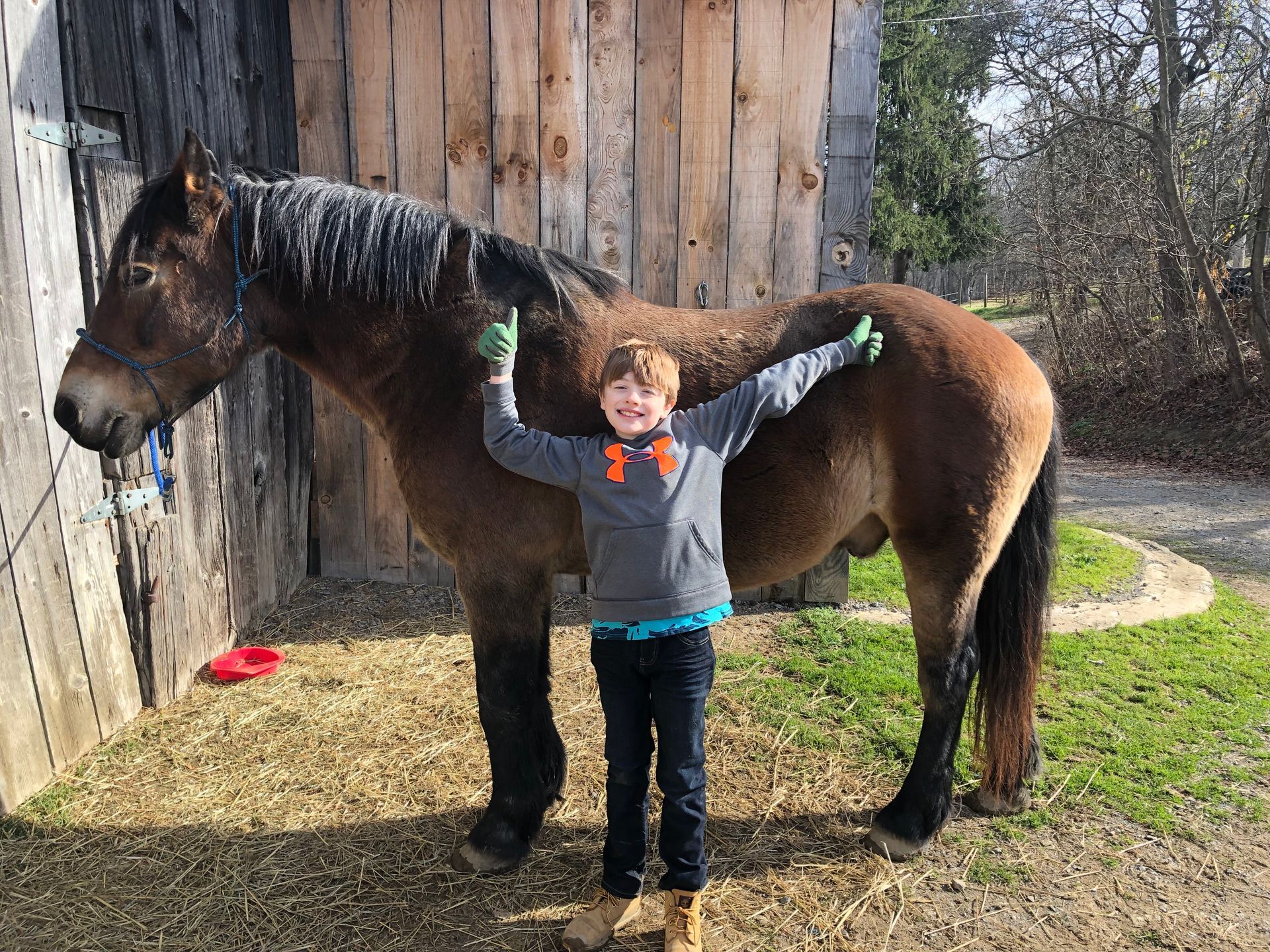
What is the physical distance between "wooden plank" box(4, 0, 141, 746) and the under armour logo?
7.53ft

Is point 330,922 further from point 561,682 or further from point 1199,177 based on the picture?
point 1199,177

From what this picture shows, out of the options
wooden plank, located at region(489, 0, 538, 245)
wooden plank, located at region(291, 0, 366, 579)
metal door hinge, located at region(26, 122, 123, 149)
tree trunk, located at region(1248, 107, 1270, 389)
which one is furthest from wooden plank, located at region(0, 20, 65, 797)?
tree trunk, located at region(1248, 107, 1270, 389)

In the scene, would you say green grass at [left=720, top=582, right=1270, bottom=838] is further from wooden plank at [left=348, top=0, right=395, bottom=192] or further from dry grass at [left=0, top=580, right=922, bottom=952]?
wooden plank at [left=348, top=0, right=395, bottom=192]

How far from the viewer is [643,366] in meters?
2.09

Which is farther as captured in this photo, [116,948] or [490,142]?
[490,142]

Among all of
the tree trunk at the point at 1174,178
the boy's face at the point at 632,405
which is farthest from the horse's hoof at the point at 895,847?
the tree trunk at the point at 1174,178

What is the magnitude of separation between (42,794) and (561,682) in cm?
217

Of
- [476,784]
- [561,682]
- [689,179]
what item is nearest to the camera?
[476,784]

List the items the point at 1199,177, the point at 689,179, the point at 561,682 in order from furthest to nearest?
the point at 1199,177 < the point at 689,179 < the point at 561,682

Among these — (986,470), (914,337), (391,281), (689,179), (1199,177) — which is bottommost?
(986,470)

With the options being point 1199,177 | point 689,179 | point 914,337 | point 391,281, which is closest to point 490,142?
point 689,179

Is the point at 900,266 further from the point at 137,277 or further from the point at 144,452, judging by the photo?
the point at 137,277

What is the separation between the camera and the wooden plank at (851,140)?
4266 millimetres

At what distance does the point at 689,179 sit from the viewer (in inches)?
176
